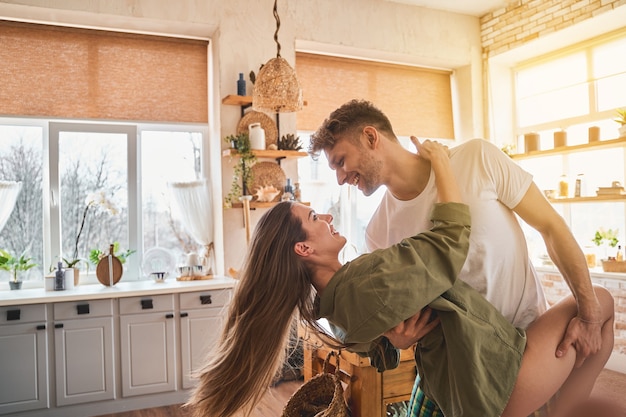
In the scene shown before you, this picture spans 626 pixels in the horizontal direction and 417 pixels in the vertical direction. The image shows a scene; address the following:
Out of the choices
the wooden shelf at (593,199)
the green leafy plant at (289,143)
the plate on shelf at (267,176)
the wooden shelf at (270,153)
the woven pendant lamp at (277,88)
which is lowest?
the wooden shelf at (593,199)

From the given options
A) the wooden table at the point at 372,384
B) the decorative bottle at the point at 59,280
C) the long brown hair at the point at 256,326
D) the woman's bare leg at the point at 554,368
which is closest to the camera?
the woman's bare leg at the point at 554,368

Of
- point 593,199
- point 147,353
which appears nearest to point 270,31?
point 147,353

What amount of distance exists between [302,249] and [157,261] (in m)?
3.50

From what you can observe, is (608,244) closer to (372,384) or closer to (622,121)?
(622,121)

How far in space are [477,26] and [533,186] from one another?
498 centimetres

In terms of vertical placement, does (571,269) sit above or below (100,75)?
below

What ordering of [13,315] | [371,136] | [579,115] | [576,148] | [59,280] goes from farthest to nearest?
[579,115], [576,148], [59,280], [13,315], [371,136]

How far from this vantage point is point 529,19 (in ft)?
18.1

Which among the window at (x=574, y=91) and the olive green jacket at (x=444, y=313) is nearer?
the olive green jacket at (x=444, y=313)

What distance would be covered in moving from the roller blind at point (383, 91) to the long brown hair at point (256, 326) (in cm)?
382

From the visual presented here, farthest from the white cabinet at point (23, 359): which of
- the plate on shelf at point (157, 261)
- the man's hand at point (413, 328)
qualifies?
the man's hand at point (413, 328)

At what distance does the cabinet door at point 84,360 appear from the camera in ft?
12.7

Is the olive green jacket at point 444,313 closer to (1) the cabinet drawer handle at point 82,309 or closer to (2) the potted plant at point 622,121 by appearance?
(1) the cabinet drawer handle at point 82,309

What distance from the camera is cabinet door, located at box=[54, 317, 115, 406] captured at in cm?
387
